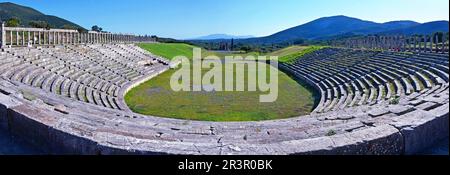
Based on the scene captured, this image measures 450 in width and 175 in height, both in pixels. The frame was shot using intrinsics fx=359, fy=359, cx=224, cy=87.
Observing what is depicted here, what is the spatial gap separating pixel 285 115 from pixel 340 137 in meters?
8.29

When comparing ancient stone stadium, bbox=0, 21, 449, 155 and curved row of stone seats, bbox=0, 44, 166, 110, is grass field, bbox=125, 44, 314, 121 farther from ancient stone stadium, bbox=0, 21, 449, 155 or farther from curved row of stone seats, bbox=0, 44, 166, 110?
curved row of stone seats, bbox=0, 44, 166, 110

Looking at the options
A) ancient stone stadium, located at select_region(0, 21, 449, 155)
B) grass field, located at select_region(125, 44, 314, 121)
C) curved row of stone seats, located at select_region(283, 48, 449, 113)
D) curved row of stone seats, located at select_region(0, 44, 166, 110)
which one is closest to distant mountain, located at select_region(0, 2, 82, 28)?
ancient stone stadium, located at select_region(0, 21, 449, 155)

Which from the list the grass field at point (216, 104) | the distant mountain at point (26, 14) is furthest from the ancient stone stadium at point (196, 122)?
the distant mountain at point (26, 14)

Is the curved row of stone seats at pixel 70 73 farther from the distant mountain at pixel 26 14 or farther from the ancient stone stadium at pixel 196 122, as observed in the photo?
the distant mountain at pixel 26 14

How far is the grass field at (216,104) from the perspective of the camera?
1287 cm

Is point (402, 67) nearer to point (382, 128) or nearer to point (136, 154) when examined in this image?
point (382, 128)

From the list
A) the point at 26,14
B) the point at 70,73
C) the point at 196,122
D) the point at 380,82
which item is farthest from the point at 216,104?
the point at 26,14

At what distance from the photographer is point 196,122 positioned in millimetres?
9047

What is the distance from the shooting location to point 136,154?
165 inches

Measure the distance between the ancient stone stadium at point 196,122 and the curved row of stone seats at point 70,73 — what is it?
64 mm

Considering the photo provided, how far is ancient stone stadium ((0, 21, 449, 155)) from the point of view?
456cm

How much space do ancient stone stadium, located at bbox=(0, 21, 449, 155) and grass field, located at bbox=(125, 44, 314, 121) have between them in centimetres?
86

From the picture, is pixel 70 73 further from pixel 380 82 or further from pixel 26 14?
pixel 26 14
